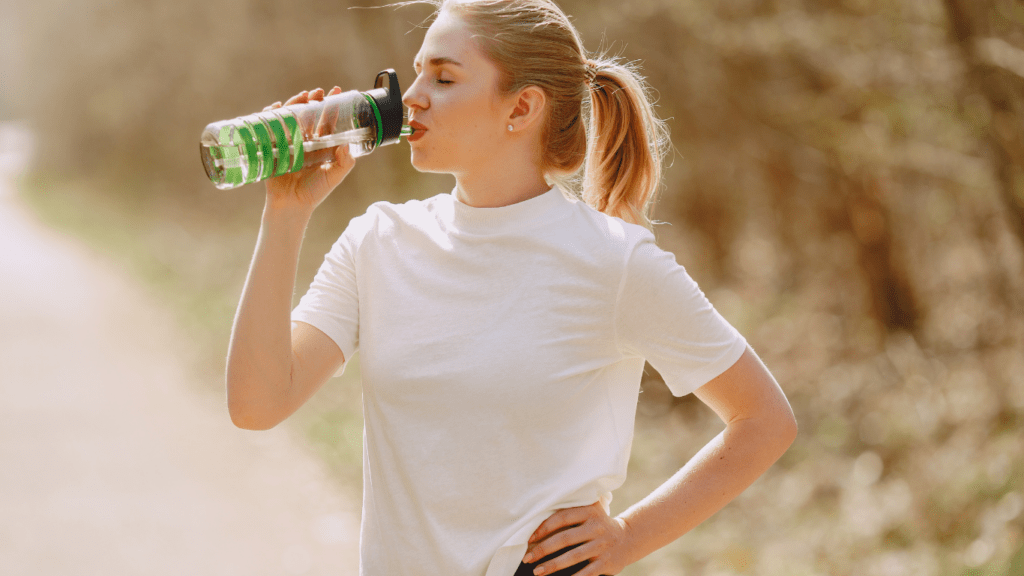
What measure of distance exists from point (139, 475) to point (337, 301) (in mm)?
3868

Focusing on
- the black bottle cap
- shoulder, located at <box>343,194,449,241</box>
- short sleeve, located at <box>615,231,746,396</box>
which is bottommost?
short sleeve, located at <box>615,231,746,396</box>

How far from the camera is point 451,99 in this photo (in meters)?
1.72

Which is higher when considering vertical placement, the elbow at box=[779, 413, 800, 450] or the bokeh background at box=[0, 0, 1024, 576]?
the elbow at box=[779, 413, 800, 450]

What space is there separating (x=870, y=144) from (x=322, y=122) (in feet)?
14.7

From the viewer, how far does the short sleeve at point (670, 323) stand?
1636 mm

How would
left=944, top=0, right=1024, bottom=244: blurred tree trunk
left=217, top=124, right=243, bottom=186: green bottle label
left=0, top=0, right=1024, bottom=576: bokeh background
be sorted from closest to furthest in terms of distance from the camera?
left=217, top=124, right=243, bottom=186: green bottle label, left=944, top=0, right=1024, bottom=244: blurred tree trunk, left=0, top=0, right=1024, bottom=576: bokeh background

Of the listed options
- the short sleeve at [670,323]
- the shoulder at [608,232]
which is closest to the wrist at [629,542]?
the short sleeve at [670,323]

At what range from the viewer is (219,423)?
19.3ft

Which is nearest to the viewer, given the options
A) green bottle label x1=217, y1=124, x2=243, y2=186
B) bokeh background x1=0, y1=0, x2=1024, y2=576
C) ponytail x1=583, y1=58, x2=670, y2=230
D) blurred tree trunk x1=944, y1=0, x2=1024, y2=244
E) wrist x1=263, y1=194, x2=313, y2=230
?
green bottle label x1=217, y1=124, x2=243, y2=186

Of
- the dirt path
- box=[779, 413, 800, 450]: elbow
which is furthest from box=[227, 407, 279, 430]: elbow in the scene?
the dirt path

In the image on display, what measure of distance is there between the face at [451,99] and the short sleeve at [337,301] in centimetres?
25

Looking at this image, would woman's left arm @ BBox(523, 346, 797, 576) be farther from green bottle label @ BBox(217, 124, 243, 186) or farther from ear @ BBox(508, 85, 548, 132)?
green bottle label @ BBox(217, 124, 243, 186)

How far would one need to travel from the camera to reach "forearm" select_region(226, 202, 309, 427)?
167 centimetres

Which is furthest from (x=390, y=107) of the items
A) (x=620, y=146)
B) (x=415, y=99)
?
(x=620, y=146)
